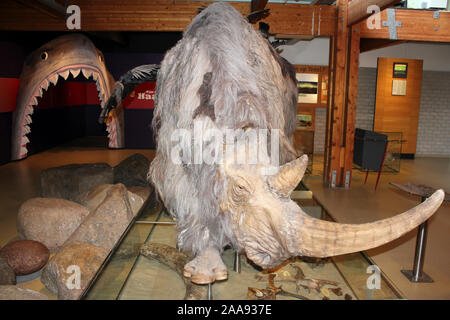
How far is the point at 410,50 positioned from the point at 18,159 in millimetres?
8857

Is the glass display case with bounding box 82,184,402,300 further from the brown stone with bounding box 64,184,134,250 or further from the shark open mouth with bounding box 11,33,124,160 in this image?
the shark open mouth with bounding box 11,33,124,160

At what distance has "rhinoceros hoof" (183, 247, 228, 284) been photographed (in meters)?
1.77

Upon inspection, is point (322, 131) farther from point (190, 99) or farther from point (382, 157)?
point (190, 99)

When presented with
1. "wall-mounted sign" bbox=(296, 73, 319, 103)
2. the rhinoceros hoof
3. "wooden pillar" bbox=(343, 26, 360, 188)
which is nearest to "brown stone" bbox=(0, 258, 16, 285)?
the rhinoceros hoof

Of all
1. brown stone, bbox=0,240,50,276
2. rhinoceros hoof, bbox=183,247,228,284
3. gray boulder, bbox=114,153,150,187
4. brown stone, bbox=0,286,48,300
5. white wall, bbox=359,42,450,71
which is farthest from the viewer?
white wall, bbox=359,42,450,71

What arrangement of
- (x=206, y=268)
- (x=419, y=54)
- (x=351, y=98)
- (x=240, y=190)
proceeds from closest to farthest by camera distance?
(x=240, y=190) → (x=206, y=268) → (x=351, y=98) → (x=419, y=54)

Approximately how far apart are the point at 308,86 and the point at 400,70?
86.9 inches

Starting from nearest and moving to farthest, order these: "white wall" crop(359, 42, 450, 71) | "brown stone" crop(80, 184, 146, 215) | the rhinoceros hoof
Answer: the rhinoceros hoof, "brown stone" crop(80, 184, 146, 215), "white wall" crop(359, 42, 450, 71)

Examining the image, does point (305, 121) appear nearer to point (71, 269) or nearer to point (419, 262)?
point (419, 262)

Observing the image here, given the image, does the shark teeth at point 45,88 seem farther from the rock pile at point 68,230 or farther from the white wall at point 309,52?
the white wall at point 309,52

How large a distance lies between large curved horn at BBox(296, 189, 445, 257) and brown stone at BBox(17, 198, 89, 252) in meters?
2.80

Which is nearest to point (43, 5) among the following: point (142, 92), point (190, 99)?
point (190, 99)

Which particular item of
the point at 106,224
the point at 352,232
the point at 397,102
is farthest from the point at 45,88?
the point at 397,102

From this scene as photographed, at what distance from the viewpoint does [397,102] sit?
822 centimetres
